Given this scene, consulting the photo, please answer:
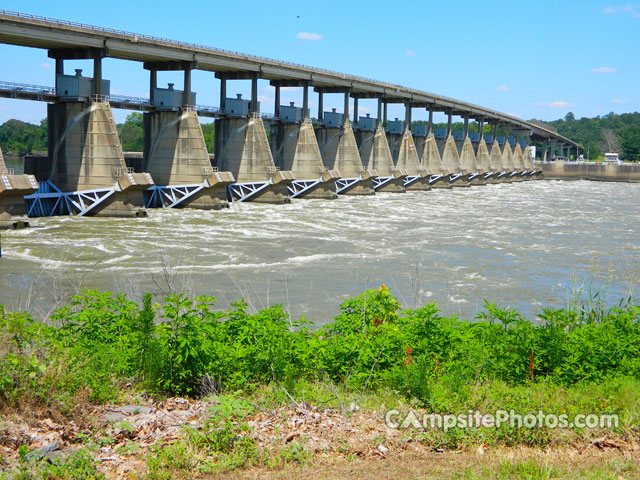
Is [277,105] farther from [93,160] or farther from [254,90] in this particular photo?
[93,160]

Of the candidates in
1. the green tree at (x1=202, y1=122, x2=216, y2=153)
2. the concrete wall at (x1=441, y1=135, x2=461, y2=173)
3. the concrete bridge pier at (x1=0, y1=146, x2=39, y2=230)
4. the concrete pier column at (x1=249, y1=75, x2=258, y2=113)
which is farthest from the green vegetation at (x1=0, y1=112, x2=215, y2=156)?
the concrete bridge pier at (x1=0, y1=146, x2=39, y2=230)

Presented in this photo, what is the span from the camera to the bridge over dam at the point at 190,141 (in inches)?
1517

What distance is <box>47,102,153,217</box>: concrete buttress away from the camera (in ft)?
127

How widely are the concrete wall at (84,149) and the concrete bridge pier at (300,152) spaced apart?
20.2 meters

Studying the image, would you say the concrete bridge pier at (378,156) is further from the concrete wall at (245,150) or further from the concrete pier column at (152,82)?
the concrete pier column at (152,82)

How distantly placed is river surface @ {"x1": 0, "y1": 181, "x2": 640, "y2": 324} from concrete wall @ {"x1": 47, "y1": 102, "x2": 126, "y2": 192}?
3031 millimetres

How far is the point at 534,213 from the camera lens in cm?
5200

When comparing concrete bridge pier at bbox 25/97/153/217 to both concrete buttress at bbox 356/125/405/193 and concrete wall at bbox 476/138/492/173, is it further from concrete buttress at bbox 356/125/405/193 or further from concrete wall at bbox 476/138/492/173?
concrete wall at bbox 476/138/492/173

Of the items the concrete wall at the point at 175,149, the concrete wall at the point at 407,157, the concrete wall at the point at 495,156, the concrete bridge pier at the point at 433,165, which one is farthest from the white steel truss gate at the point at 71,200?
the concrete wall at the point at 495,156

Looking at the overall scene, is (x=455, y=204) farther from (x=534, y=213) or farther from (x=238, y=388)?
(x=238, y=388)

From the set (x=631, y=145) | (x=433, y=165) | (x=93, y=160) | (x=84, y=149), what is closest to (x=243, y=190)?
(x=93, y=160)

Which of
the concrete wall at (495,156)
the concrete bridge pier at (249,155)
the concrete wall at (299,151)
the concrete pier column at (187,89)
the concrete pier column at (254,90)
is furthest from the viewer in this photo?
the concrete wall at (495,156)

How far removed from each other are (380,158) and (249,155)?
23.3 metres

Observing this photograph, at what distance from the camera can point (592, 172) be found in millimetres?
122625
